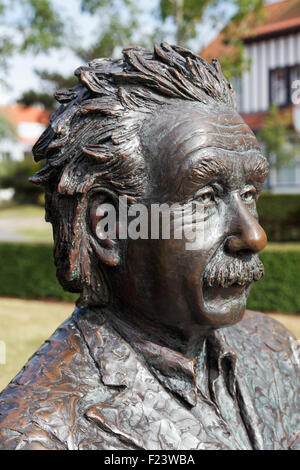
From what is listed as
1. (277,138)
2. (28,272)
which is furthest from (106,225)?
(277,138)

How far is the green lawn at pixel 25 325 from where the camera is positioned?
6.36 meters

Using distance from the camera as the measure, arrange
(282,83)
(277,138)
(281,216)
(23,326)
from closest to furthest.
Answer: (23,326)
(277,138)
(281,216)
(282,83)

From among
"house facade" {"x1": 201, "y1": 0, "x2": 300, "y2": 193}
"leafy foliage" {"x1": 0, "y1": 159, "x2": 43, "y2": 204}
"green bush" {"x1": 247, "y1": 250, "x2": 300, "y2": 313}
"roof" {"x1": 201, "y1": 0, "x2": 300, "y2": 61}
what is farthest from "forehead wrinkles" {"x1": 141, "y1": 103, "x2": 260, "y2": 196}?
A: "leafy foliage" {"x1": 0, "y1": 159, "x2": 43, "y2": 204}

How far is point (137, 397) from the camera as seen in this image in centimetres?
155

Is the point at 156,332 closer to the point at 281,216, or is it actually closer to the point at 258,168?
the point at 258,168

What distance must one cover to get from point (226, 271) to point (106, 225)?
41 centimetres

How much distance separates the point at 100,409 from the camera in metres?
1.49

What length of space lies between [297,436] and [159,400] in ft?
1.96

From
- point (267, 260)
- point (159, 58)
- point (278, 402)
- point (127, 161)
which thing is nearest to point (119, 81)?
point (159, 58)

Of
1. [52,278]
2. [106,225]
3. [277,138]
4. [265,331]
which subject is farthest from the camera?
[277,138]

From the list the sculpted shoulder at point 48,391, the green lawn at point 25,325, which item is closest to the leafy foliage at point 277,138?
the green lawn at point 25,325

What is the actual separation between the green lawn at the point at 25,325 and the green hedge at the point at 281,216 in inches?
246

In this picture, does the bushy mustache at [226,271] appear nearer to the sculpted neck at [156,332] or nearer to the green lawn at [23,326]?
the sculpted neck at [156,332]

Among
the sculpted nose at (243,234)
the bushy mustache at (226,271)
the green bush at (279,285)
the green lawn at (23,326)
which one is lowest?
the green lawn at (23,326)
